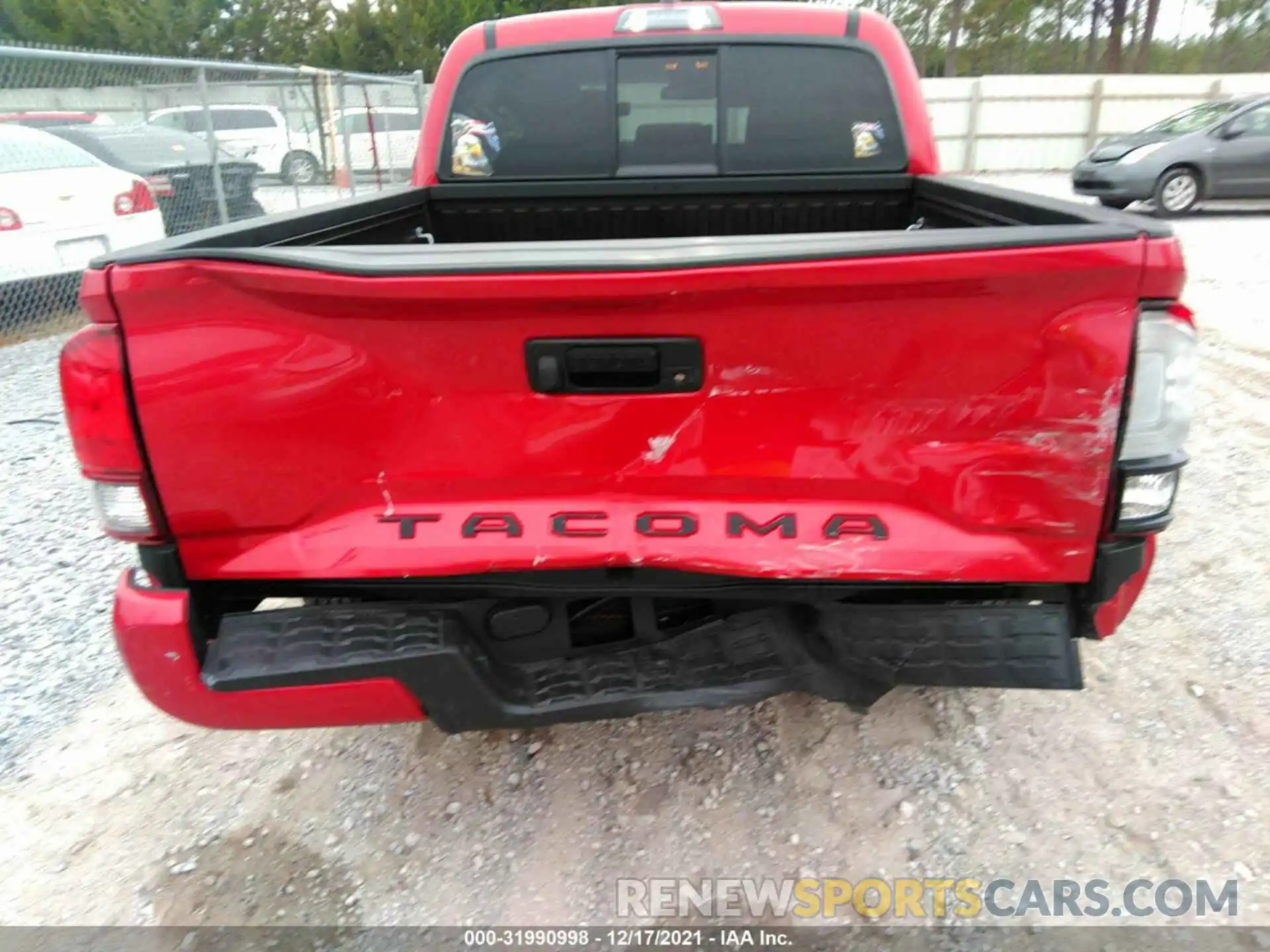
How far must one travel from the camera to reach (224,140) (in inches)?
568

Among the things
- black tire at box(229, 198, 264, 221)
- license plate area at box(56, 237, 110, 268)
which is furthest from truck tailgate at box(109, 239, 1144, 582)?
black tire at box(229, 198, 264, 221)

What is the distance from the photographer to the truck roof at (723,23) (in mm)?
3521

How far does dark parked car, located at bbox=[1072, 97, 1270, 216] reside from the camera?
12.4 m

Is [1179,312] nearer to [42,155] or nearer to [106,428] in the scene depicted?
[106,428]

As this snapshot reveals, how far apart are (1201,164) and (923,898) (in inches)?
551

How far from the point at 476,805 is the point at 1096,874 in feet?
5.46

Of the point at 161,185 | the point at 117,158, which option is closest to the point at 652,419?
the point at 161,185

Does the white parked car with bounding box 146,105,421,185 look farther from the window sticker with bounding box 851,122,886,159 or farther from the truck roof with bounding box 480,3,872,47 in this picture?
the window sticker with bounding box 851,122,886,159

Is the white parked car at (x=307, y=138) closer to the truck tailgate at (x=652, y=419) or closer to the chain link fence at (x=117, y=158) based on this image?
the chain link fence at (x=117, y=158)

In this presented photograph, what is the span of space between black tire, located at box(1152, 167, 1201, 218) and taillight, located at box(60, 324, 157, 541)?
14563 millimetres

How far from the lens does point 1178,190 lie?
41.6ft

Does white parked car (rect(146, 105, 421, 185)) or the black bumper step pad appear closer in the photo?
the black bumper step pad

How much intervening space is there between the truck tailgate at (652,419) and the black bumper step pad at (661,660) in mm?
144

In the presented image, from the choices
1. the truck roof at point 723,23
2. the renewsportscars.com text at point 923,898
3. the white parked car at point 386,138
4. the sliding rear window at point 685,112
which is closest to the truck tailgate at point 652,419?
the renewsportscars.com text at point 923,898
